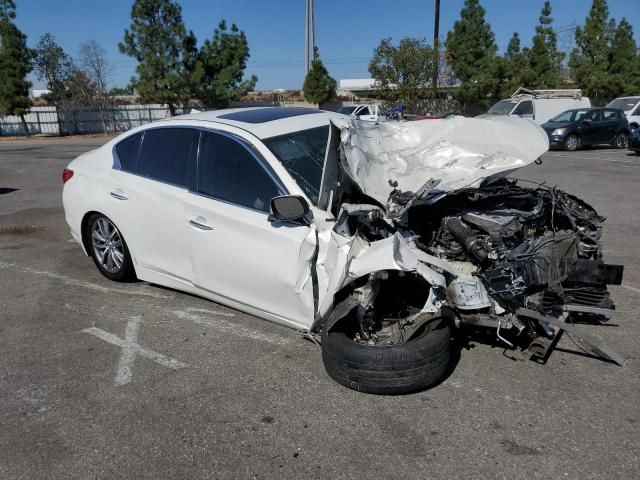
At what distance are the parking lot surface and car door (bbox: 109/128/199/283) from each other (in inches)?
19.8

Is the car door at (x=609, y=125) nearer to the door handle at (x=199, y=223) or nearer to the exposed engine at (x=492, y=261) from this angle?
the exposed engine at (x=492, y=261)

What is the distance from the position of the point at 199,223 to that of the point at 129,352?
3.55 feet

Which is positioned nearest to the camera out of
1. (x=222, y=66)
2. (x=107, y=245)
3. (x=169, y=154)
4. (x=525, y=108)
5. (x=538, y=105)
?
(x=169, y=154)

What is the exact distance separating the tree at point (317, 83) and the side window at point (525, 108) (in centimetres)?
2143

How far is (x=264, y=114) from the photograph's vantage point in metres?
4.87

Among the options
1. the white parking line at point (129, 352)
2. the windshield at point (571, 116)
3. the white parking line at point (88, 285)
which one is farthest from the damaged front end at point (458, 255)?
the windshield at point (571, 116)

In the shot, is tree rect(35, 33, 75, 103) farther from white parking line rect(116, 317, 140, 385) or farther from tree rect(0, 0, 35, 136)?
white parking line rect(116, 317, 140, 385)

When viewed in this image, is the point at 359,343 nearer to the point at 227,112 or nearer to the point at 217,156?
the point at 217,156

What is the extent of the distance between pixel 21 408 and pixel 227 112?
2888 millimetres

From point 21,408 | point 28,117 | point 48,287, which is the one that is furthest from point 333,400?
point 28,117

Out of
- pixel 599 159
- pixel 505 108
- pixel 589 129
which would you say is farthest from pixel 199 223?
pixel 505 108

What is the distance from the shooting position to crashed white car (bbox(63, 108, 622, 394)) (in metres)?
3.44

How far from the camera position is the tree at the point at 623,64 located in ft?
112

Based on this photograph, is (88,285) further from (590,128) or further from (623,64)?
(623,64)
